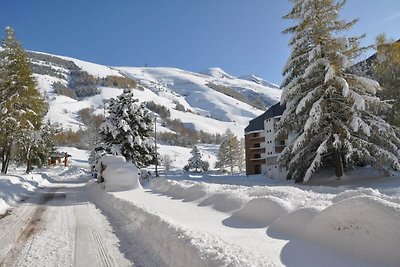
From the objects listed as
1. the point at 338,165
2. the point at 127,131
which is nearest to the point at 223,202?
the point at 338,165

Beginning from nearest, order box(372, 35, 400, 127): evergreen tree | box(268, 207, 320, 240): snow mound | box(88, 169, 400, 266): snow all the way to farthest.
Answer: box(88, 169, 400, 266): snow, box(268, 207, 320, 240): snow mound, box(372, 35, 400, 127): evergreen tree

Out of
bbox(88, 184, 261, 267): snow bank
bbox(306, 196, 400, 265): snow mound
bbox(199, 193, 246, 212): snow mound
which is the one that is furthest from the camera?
bbox(199, 193, 246, 212): snow mound

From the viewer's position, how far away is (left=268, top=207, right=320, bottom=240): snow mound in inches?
251

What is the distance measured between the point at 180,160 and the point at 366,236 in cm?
14159

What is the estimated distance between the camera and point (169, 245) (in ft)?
22.5

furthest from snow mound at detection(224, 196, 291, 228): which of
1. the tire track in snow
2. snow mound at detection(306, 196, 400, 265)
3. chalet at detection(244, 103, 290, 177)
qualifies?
chalet at detection(244, 103, 290, 177)

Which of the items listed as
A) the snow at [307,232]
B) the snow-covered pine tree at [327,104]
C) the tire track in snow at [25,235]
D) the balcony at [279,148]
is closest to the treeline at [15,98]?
the tire track in snow at [25,235]

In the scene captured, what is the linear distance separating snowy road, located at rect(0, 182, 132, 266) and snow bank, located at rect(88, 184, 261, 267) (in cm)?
37

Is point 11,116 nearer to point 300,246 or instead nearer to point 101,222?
point 101,222

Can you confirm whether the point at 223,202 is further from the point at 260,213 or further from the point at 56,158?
the point at 56,158

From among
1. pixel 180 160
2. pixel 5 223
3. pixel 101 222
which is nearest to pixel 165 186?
pixel 101 222

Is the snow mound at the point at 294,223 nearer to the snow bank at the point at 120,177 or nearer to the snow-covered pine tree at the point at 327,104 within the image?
A: the snow-covered pine tree at the point at 327,104

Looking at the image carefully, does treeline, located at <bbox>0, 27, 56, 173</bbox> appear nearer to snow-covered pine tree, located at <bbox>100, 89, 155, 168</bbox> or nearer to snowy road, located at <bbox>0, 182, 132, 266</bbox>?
snow-covered pine tree, located at <bbox>100, 89, 155, 168</bbox>

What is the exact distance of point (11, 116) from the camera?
88.9 feet
